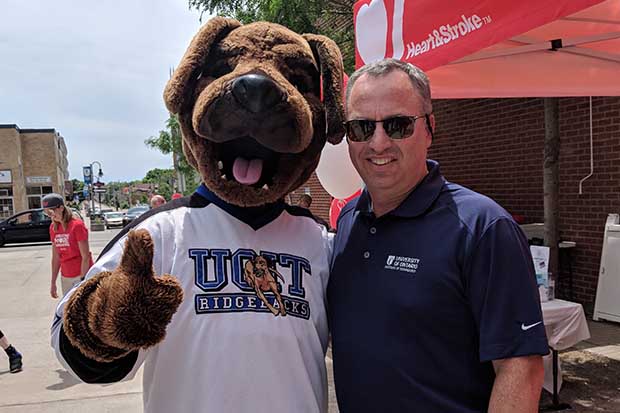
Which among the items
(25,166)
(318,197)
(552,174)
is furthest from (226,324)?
(25,166)

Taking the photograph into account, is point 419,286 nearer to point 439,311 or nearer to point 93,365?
point 439,311

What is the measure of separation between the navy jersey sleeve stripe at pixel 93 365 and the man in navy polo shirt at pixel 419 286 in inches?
26.3

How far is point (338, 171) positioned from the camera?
464 cm

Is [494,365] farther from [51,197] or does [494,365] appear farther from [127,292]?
[51,197]

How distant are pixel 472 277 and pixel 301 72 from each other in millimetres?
917

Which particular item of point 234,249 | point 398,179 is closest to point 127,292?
point 234,249

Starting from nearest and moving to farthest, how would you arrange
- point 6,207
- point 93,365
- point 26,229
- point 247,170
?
1. point 93,365
2. point 247,170
3. point 26,229
4. point 6,207

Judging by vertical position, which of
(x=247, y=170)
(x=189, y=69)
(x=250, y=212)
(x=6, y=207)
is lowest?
(x=6, y=207)

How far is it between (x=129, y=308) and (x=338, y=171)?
3481 mm

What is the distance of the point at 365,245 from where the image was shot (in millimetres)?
1794

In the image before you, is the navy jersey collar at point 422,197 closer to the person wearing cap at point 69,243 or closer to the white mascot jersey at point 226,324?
the white mascot jersey at point 226,324

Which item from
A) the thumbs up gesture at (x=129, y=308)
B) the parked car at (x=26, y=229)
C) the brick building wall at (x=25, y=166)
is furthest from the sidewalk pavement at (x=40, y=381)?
the brick building wall at (x=25, y=166)

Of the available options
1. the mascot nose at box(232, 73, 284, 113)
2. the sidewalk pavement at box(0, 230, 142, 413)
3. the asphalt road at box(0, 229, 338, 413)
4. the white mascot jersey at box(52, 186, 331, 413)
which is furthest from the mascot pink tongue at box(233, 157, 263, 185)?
the sidewalk pavement at box(0, 230, 142, 413)

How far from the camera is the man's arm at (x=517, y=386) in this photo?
149 centimetres
